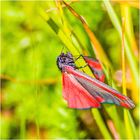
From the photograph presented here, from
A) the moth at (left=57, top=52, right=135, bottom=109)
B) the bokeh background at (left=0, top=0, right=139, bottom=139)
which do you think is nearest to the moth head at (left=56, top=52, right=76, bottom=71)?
the moth at (left=57, top=52, right=135, bottom=109)

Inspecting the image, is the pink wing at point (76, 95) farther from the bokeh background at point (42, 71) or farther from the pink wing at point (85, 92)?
the bokeh background at point (42, 71)

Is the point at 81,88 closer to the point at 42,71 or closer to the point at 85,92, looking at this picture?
the point at 85,92

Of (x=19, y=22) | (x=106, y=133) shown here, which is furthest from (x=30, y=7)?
(x=106, y=133)

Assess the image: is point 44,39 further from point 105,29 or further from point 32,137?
point 32,137

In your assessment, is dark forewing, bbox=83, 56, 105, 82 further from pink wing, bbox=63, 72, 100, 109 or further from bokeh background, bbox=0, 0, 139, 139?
bokeh background, bbox=0, 0, 139, 139

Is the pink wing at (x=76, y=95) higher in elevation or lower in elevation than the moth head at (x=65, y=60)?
lower

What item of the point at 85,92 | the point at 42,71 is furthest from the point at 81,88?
the point at 42,71

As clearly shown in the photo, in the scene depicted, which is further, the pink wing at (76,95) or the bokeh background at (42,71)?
the bokeh background at (42,71)

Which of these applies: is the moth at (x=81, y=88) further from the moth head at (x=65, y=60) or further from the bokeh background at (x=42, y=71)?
the bokeh background at (x=42, y=71)

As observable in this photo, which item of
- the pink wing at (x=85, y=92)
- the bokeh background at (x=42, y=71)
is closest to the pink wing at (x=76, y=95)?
the pink wing at (x=85, y=92)
